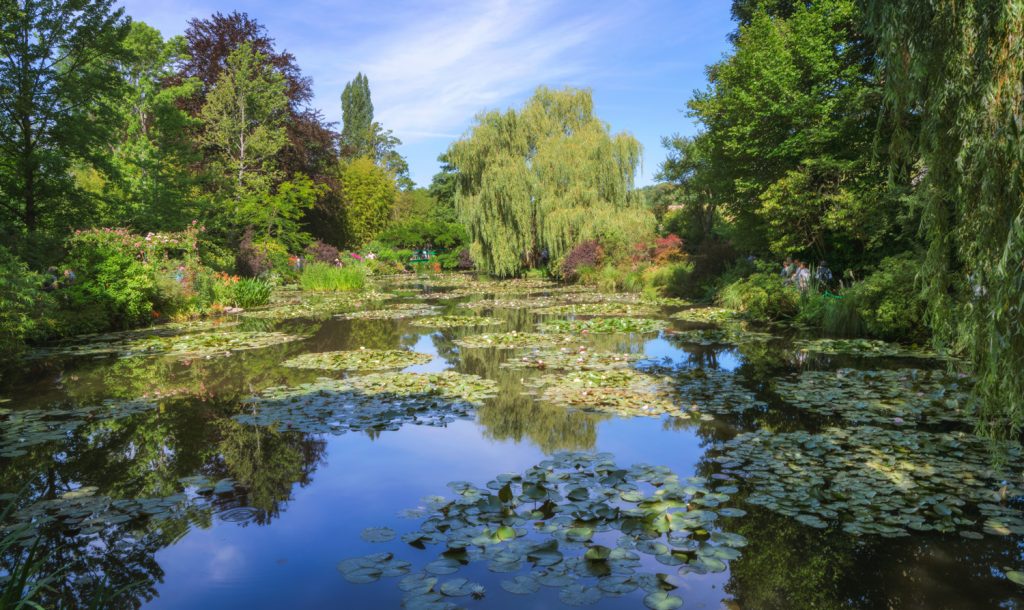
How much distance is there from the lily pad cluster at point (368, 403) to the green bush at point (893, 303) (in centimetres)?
759

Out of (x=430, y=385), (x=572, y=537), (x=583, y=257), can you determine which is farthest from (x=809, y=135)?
(x=572, y=537)

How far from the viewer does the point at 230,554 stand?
379 cm

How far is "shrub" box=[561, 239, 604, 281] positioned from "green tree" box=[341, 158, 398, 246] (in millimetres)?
23367

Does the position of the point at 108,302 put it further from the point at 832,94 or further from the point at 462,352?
the point at 832,94

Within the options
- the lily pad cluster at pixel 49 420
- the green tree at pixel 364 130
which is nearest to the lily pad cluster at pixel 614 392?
the lily pad cluster at pixel 49 420

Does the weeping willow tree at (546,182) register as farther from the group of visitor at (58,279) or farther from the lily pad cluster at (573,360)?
the group of visitor at (58,279)

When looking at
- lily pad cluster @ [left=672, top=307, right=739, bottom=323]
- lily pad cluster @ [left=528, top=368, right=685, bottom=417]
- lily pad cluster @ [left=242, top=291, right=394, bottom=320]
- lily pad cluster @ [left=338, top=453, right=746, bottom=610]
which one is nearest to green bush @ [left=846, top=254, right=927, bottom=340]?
lily pad cluster @ [left=672, top=307, right=739, bottom=323]

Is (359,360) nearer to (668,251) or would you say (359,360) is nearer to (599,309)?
(599,309)

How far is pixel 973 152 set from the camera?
3414mm

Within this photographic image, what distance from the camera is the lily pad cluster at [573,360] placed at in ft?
30.1

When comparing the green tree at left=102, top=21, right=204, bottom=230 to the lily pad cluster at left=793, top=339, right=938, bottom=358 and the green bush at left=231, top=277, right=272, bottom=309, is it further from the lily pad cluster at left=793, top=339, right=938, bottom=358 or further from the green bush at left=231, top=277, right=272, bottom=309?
the lily pad cluster at left=793, top=339, right=938, bottom=358

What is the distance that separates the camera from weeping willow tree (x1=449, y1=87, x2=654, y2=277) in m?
26.2

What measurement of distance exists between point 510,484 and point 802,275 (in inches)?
496

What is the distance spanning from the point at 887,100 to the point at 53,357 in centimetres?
1274
